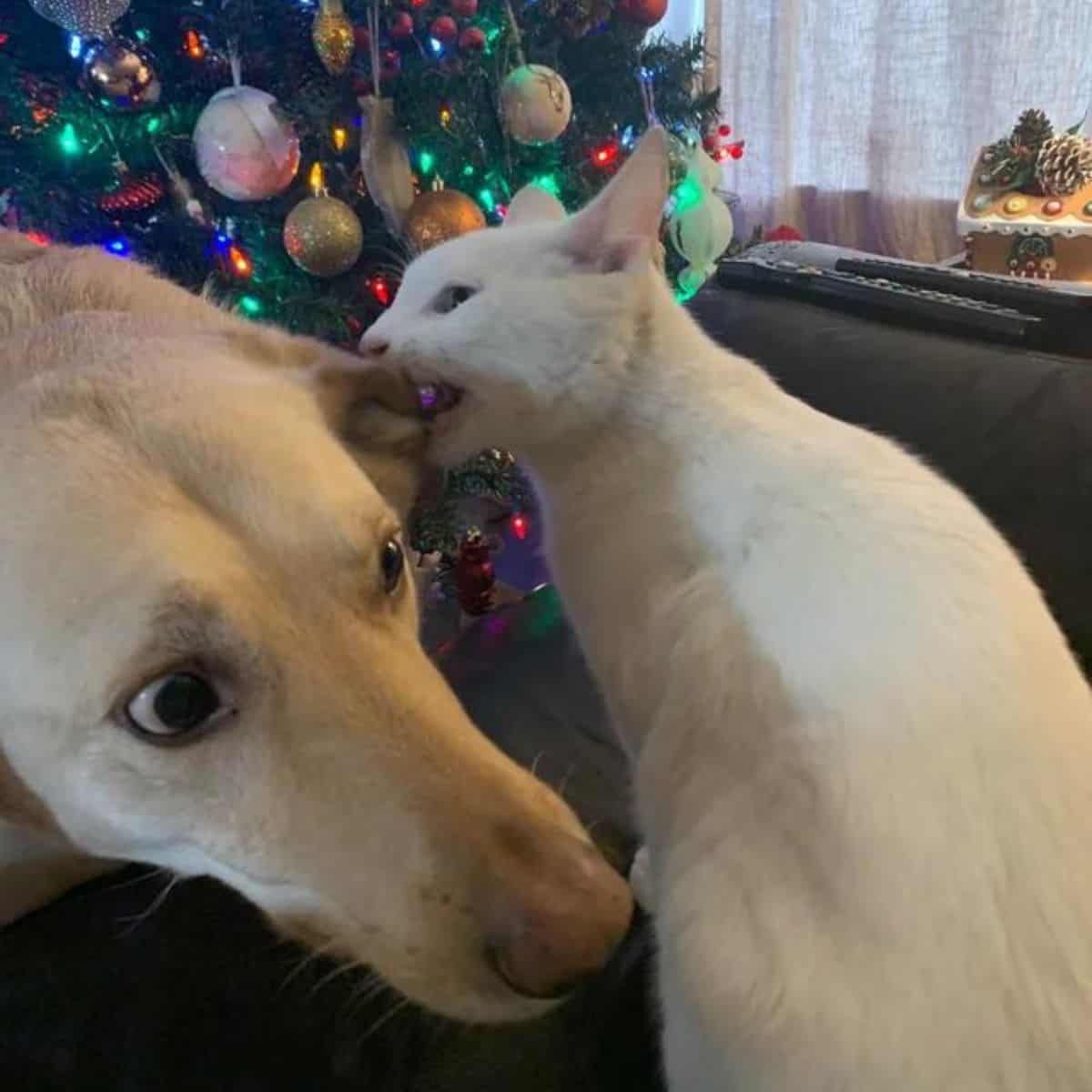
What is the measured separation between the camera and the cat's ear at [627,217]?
4.03ft

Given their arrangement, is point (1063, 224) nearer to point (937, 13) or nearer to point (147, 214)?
point (937, 13)

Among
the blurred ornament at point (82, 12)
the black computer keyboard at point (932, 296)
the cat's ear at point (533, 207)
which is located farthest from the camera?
the blurred ornament at point (82, 12)

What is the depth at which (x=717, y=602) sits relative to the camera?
1.06m

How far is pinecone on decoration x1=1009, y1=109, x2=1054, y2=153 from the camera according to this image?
2852 millimetres

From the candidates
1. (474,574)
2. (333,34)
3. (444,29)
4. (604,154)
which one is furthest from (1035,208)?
(333,34)

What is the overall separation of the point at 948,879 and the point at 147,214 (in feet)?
6.59

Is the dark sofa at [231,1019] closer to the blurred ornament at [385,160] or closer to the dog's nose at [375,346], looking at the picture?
the dog's nose at [375,346]

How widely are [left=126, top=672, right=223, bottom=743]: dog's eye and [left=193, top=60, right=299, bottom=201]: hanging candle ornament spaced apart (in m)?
1.41

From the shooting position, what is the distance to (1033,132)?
9.38 feet

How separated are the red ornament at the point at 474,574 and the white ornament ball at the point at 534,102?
3.03ft

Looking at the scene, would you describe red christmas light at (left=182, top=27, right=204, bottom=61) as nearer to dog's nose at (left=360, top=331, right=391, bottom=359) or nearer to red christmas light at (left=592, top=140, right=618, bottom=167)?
red christmas light at (left=592, top=140, right=618, bottom=167)

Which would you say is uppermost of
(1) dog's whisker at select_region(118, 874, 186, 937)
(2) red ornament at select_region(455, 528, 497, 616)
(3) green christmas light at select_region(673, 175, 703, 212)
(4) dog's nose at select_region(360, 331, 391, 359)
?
(4) dog's nose at select_region(360, 331, 391, 359)

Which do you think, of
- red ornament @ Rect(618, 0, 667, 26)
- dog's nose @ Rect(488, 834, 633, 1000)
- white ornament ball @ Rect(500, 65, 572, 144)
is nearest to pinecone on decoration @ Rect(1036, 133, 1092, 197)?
red ornament @ Rect(618, 0, 667, 26)

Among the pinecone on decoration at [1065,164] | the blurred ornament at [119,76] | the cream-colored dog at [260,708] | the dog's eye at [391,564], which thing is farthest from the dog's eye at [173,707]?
the pinecone on decoration at [1065,164]
